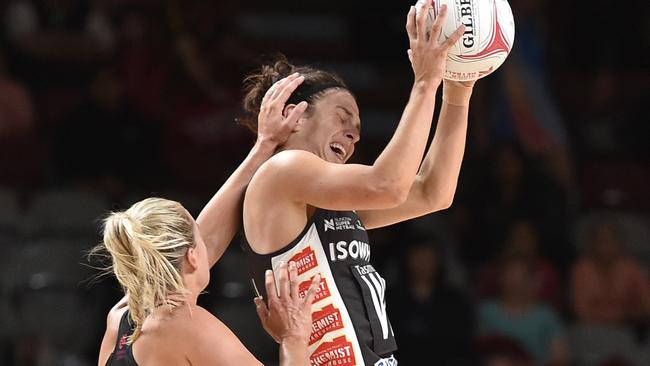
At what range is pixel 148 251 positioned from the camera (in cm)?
309

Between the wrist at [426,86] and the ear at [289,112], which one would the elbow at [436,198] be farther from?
the wrist at [426,86]

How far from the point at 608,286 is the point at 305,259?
14.4ft

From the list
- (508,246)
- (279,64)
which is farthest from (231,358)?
(508,246)

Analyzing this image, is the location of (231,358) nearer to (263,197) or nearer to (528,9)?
(263,197)

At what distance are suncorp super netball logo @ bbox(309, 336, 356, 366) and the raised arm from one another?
1.59 ft

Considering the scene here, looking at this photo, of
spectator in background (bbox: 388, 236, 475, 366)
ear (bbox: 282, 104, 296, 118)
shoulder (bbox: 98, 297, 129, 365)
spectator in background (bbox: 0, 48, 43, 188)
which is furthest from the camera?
spectator in background (bbox: 0, 48, 43, 188)

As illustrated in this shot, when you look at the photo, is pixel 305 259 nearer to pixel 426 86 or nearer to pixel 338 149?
pixel 338 149

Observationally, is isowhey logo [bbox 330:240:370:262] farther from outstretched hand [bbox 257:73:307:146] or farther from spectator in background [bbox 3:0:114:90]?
spectator in background [bbox 3:0:114:90]

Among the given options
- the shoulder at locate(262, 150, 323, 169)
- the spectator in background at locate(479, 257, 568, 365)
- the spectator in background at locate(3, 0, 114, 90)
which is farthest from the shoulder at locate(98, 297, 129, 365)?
the spectator in background at locate(3, 0, 114, 90)

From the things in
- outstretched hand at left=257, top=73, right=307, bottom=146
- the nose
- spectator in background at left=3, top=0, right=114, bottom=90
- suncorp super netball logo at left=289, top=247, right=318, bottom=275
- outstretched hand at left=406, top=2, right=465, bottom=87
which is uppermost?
spectator in background at left=3, top=0, right=114, bottom=90

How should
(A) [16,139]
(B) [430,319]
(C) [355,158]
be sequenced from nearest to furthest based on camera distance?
(B) [430,319] → (C) [355,158] → (A) [16,139]

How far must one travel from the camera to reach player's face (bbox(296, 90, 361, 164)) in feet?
11.3

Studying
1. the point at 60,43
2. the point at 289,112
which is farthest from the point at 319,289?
the point at 60,43

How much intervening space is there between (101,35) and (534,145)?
3210 mm
